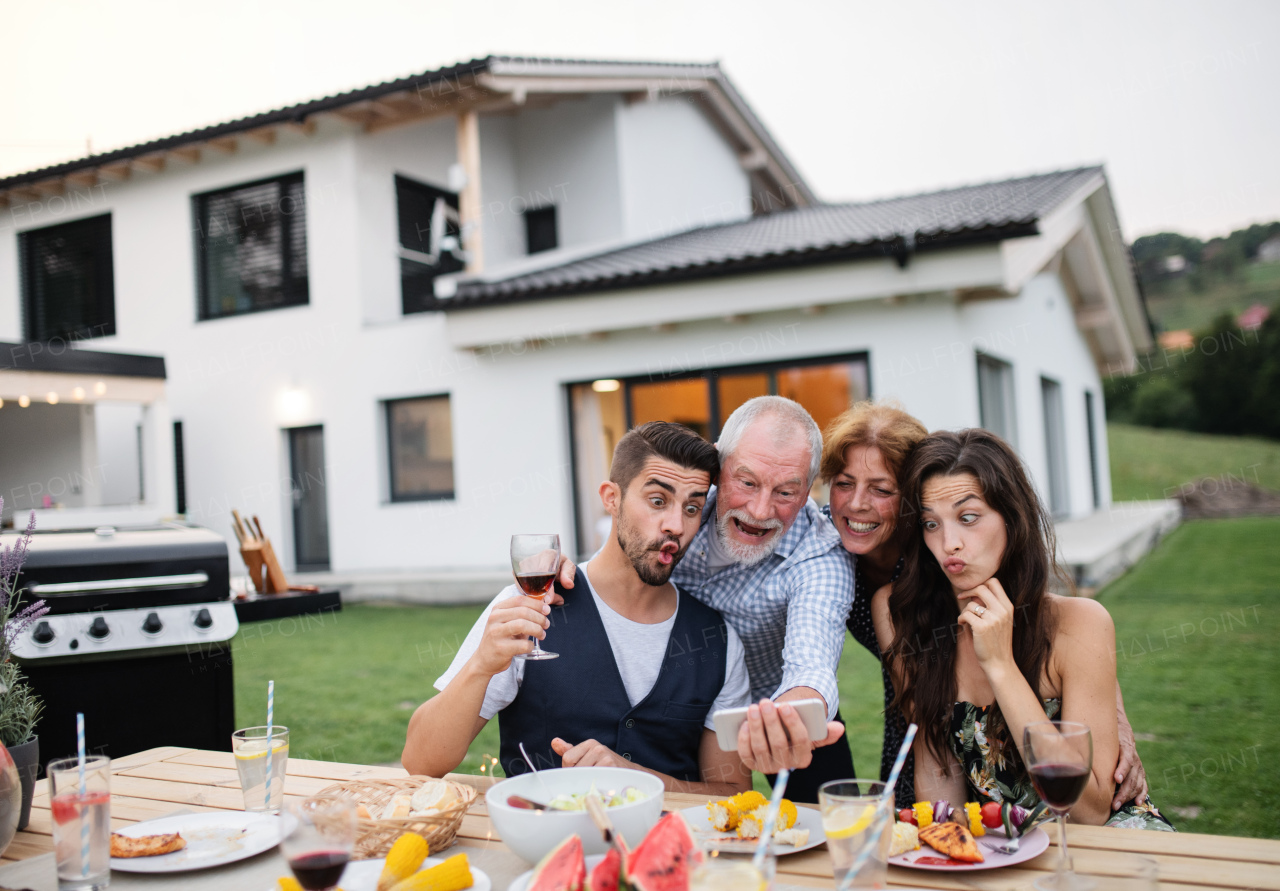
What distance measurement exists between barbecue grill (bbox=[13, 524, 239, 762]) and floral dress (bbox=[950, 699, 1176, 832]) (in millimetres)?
2502

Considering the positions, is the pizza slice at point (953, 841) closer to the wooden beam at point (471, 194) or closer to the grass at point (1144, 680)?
the grass at point (1144, 680)

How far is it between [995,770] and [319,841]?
145 cm

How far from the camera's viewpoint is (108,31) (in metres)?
13.2

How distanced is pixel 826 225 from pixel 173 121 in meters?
13.5

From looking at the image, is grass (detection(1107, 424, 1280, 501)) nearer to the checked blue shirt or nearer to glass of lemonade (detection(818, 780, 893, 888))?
the checked blue shirt

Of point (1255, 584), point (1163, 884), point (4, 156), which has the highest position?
point (4, 156)

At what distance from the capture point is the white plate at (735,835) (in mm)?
1416

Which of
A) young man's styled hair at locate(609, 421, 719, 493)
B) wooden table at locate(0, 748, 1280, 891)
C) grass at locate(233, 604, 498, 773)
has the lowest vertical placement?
grass at locate(233, 604, 498, 773)

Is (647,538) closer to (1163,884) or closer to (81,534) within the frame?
(1163,884)

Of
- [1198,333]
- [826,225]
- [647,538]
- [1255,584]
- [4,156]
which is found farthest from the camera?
[1198,333]

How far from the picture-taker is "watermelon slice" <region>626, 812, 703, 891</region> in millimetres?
1073

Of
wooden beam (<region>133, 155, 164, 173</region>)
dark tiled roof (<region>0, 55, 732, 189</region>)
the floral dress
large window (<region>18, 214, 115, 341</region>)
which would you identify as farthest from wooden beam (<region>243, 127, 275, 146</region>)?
the floral dress

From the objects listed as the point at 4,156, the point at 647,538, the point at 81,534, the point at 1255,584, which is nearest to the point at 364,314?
the point at 81,534

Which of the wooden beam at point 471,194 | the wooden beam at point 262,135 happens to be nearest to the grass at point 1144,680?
the wooden beam at point 471,194
